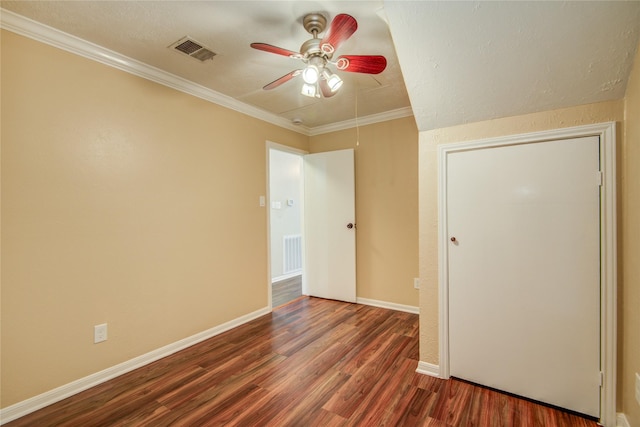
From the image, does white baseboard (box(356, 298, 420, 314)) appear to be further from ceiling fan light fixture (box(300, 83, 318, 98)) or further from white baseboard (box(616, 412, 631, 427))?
ceiling fan light fixture (box(300, 83, 318, 98))

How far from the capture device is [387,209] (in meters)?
3.46

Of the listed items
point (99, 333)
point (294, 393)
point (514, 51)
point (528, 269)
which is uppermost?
point (514, 51)

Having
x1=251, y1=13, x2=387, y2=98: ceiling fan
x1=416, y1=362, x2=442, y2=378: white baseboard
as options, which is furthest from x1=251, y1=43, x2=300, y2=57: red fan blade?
x1=416, y1=362, x2=442, y2=378: white baseboard

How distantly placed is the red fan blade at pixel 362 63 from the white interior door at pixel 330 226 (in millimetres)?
1889

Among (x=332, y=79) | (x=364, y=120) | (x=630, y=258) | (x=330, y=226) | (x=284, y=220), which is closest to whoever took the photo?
(x=630, y=258)

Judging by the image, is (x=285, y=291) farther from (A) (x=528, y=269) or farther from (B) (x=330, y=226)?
(A) (x=528, y=269)

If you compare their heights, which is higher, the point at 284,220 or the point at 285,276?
the point at 284,220

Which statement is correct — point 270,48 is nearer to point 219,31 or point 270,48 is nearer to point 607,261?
point 219,31

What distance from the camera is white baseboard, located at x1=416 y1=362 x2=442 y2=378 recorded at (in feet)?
6.65

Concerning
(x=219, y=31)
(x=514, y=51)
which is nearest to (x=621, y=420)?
(x=514, y=51)

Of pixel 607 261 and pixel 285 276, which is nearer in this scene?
pixel 607 261

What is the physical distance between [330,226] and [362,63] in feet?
7.83

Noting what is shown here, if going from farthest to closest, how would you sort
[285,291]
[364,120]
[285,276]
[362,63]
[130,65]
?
[285,276] < [285,291] < [364,120] < [130,65] < [362,63]

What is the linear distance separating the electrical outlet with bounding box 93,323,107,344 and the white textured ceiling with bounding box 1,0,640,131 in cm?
199
